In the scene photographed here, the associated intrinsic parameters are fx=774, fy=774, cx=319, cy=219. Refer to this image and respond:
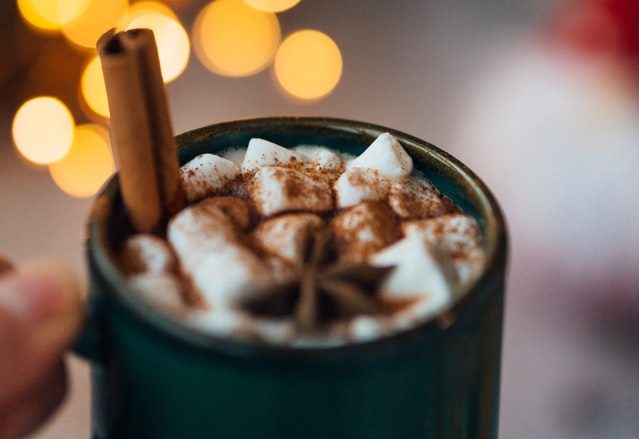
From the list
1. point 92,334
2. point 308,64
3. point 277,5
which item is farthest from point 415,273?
point 277,5

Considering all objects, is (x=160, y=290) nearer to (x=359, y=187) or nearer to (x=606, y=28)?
(x=359, y=187)

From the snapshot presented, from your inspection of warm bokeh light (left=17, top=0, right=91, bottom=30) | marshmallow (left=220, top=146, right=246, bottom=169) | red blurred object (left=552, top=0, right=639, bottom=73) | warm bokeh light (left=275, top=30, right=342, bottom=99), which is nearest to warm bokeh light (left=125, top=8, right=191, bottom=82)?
warm bokeh light (left=17, top=0, right=91, bottom=30)

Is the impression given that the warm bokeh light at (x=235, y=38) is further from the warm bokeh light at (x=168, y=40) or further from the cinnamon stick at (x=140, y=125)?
the cinnamon stick at (x=140, y=125)

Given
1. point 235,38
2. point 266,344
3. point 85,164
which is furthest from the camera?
point 235,38

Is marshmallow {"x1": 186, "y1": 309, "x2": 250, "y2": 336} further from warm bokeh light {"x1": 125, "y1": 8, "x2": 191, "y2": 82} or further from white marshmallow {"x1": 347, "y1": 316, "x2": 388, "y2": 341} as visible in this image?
warm bokeh light {"x1": 125, "y1": 8, "x2": 191, "y2": 82}

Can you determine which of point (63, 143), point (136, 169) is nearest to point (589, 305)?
point (136, 169)

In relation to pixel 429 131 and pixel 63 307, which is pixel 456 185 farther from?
pixel 429 131
